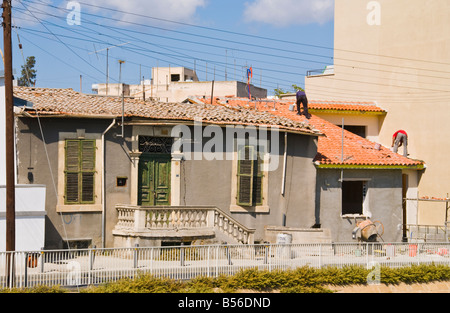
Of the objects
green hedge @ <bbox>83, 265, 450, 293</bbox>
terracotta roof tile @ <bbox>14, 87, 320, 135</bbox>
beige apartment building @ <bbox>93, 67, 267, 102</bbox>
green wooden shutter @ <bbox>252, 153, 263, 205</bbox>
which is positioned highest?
beige apartment building @ <bbox>93, 67, 267, 102</bbox>

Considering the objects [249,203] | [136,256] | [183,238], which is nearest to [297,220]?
[249,203]

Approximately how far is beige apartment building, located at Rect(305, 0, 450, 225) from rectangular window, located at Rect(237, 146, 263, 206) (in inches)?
437

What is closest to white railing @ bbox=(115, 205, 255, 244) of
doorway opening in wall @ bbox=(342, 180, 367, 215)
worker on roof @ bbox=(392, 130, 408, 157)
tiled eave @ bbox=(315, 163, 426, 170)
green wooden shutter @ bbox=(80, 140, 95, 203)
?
green wooden shutter @ bbox=(80, 140, 95, 203)

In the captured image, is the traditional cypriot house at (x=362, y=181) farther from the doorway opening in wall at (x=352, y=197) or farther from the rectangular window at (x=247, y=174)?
the rectangular window at (x=247, y=174)

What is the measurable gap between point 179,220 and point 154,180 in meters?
2.46

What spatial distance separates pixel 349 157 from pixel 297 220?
13.9ft

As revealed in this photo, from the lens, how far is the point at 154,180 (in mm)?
29469

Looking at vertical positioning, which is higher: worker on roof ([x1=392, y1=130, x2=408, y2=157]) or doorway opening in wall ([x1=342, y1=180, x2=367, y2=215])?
worker on roof ([x1=392, y1=130, x2=408, y2=157])

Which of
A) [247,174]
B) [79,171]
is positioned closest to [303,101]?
[247,174]

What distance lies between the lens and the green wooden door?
2919 cm

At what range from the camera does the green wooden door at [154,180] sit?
2919 cm

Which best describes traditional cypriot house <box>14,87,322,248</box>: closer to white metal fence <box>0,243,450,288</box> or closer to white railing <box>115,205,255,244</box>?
white railing <box>115,205,255,244</box>

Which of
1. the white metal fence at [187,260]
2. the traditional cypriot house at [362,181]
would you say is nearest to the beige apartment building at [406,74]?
the traditional cypriot house at [362,181]
